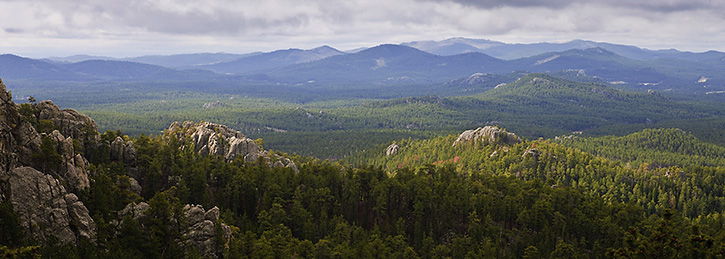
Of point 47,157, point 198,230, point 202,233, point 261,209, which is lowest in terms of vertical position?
point 261,209

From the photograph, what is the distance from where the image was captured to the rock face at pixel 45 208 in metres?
52.5

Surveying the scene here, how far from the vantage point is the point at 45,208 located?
2130 inches

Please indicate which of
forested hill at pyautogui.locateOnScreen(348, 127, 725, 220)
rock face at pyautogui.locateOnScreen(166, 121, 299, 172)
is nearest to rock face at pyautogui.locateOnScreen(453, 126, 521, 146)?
forested hill at pyautogui.locateOnScreen(348, 127, 725, 220)

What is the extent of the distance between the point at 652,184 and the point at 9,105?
502 ft

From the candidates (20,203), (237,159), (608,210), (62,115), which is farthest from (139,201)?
(608,210)

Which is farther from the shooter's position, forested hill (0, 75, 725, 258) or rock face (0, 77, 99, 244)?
forested hill (0, 75, 725, 258)

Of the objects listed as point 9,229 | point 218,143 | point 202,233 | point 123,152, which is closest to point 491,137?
point 218,143

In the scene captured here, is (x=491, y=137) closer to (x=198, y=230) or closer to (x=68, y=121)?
(x=198, y=230)

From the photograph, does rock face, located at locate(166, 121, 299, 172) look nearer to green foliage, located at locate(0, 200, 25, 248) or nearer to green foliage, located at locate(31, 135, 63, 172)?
green foliage, located at locate(31, 135, 63, 172)

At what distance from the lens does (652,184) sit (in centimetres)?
14612

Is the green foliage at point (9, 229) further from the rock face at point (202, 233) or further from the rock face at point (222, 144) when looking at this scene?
the rock face at point (222, 144)

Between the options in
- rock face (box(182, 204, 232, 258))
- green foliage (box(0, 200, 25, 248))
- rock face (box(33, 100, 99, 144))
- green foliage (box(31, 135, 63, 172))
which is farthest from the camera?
rock face (box(33, 100, 99, 144))

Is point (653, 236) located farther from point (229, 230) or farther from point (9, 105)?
point (9, 105)

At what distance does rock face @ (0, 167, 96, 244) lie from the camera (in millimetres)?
52531
